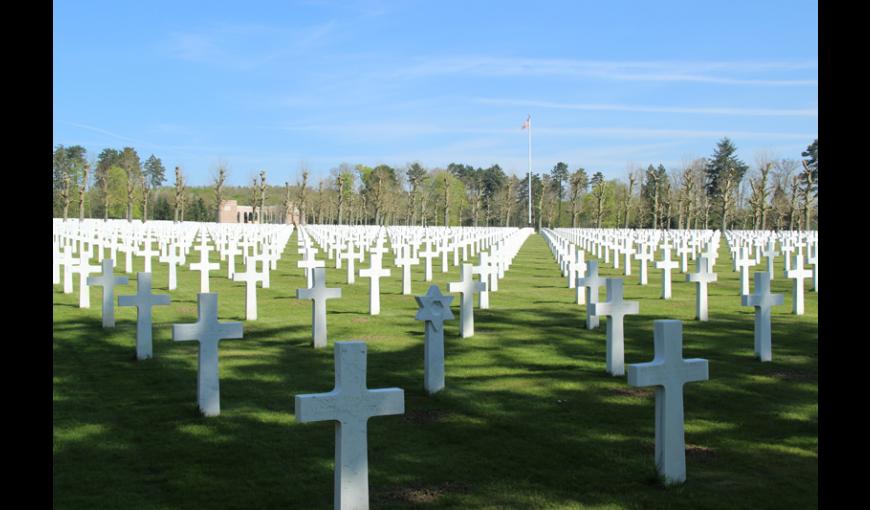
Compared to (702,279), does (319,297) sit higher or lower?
lower

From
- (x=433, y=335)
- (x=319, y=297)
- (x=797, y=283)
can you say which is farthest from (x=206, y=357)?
(x=797, y=283)

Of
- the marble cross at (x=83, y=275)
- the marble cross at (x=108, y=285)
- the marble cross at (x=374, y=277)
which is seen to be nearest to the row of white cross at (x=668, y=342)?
the marble cross at (x=374, y=277)

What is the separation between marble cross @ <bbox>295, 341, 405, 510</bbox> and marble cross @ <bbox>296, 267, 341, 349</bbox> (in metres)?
5.79

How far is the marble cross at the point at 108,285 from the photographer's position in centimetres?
1131

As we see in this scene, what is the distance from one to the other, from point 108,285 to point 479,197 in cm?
9267

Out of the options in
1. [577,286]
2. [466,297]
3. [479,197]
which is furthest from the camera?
[479,197]

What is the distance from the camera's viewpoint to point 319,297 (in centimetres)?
1030

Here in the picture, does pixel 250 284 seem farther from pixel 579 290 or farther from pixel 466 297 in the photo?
pixel 579 290

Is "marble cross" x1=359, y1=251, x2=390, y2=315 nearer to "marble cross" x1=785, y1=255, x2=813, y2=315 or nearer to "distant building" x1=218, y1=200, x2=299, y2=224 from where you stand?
"marble cross" x1=785, y1=255, x2=813, y2=315

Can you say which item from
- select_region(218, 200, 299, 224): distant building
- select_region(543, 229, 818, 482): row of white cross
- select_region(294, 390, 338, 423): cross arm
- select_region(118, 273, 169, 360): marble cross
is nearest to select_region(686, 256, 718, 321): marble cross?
select_region(543, 229, 818, 482): row of white cross

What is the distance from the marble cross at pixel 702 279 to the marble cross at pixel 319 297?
5.60 metres

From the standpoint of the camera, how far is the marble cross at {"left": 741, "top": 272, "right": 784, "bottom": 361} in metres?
9.55
